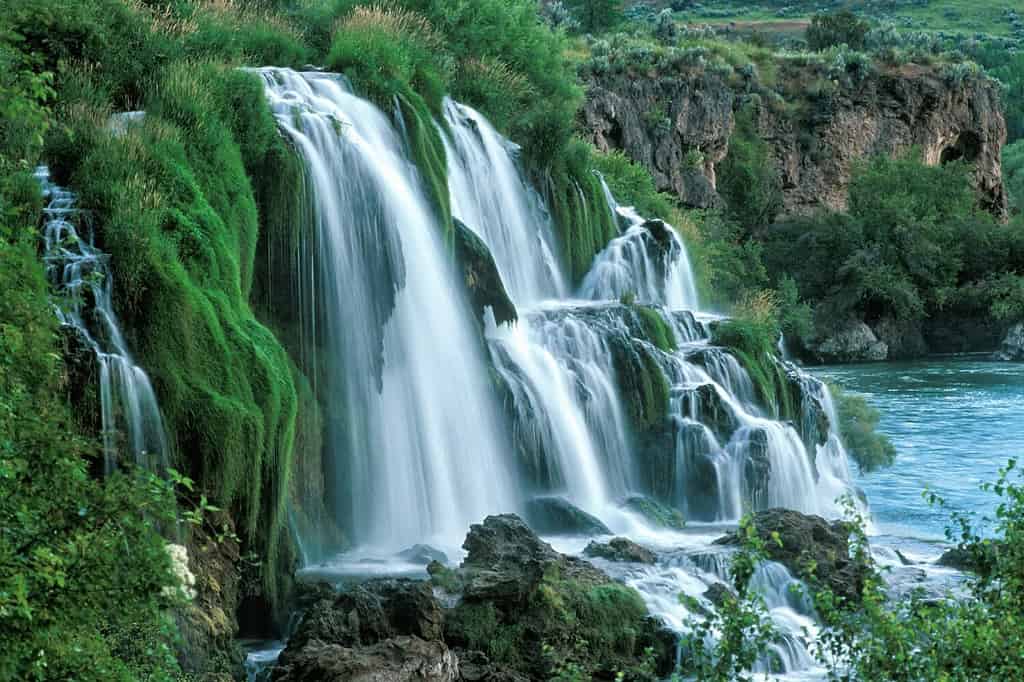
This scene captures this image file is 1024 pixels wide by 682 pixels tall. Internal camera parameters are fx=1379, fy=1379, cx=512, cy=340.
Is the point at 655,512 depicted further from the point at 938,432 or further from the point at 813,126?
the point at 813,126

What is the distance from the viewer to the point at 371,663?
12328 millimetres

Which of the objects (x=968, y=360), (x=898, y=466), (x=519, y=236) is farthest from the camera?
(x=968, y=360)

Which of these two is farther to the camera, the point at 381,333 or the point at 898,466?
the point at 898,466

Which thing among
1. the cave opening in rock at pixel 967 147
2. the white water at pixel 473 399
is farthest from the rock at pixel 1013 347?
the white water at pixel 473 399

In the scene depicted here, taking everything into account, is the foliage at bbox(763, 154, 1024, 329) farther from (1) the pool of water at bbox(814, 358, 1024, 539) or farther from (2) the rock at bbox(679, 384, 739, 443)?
(2) the rock at bbox(679, 384, 739, 443)

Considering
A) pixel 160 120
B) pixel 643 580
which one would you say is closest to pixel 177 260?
pixel 160 120

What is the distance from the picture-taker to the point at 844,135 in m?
66.4

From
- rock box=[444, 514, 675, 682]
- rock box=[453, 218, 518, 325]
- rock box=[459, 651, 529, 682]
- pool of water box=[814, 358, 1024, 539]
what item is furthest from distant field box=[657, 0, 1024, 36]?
rock box=[459, 651, 529, 682]

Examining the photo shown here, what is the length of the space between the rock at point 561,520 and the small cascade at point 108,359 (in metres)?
7.39

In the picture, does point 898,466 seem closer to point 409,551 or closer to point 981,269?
point 409,551

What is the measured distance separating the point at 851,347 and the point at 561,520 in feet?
125

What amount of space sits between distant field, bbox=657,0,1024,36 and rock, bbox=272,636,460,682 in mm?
105722

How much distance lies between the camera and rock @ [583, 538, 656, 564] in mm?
17725

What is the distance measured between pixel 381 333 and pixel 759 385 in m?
8.82
